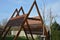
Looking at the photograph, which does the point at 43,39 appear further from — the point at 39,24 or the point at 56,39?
the point at 56,39

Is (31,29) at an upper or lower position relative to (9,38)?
upper

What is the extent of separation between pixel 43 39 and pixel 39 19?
1290mm

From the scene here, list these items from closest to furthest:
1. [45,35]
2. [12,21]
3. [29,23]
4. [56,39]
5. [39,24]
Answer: [45,35], [39,24], [29,23], [12,21], [56,39]

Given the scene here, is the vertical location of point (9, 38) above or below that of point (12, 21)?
below

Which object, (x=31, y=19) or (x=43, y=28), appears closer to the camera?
(x=43, y=28)

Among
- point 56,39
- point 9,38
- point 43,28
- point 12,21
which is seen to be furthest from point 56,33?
point 43,28

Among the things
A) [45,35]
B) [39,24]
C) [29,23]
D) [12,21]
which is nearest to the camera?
[45,35]

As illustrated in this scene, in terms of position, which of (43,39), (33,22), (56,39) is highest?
(33,22)

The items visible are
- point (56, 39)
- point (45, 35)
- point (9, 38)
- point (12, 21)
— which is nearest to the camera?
point (45, 35)

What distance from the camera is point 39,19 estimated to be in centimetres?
923

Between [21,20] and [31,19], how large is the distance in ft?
2.78

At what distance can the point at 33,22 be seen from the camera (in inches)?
371

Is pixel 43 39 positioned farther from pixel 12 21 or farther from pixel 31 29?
pixel 12 21

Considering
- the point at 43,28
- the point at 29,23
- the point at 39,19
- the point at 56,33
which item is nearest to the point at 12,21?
the point at 29,23
